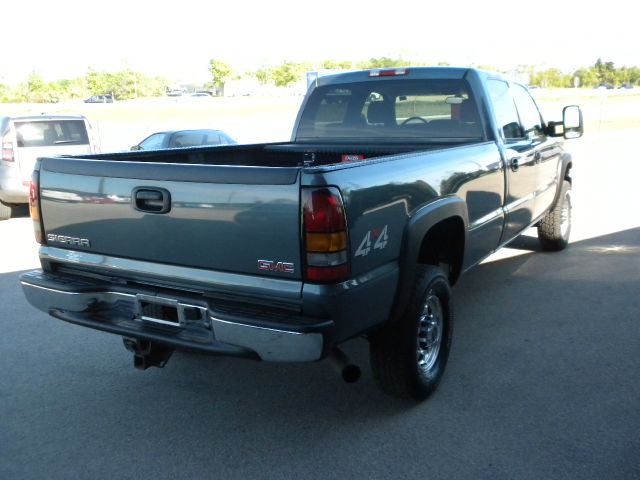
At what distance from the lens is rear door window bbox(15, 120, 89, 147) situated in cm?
1054

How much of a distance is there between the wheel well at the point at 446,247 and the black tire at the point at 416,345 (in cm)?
32

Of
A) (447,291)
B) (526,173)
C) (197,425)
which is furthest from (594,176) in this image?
(197,425)

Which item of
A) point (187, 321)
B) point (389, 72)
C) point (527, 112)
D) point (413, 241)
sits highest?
point (389, 72)

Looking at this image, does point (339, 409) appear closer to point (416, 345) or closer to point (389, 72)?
point (416, 345)

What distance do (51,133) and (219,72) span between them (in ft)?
341

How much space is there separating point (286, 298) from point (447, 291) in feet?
4.53

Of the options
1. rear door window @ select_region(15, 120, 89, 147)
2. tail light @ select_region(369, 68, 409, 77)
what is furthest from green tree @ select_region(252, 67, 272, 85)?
tail light @ select_region(369, 68, 409, 77)

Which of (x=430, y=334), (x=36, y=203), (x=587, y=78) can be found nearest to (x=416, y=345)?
(x=430, y=334)

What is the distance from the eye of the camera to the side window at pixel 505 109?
5.41m

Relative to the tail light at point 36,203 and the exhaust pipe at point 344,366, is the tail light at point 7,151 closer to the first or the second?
the tail light at point 36,203

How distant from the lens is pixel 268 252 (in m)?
3.08

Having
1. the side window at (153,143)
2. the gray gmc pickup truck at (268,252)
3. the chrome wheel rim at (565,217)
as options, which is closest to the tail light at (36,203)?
the gray gmc pickup truck at (268,252)

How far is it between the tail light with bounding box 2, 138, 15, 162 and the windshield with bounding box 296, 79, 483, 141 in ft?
20.7

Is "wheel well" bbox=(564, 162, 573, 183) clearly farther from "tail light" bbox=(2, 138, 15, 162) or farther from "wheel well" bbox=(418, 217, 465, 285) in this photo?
"tail light" bbox=(2, 138, 15, 162)
